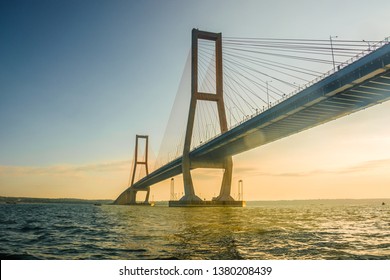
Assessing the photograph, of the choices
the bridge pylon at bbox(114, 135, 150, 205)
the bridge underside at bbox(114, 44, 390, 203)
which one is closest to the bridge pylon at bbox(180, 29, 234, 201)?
the bridge underside at bbox(114, 44, 390, 203)

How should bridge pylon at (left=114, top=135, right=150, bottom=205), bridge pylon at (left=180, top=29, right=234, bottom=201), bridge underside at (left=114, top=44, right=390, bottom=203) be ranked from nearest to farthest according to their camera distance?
bridge underside at (left=114, top=44, right=390, bottom=203) < bridge pylon at (left=180, top=29, right=234, bottom=201) < bridge pylon at (left=114, top=135, right=150, bottom=205)

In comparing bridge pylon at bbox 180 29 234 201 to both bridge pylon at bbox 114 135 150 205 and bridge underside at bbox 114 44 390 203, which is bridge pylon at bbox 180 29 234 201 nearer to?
bridge underside at bbox 114 44 390 203

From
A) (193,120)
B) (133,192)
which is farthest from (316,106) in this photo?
(133,192)

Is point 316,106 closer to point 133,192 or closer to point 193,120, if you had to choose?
point 193,120
